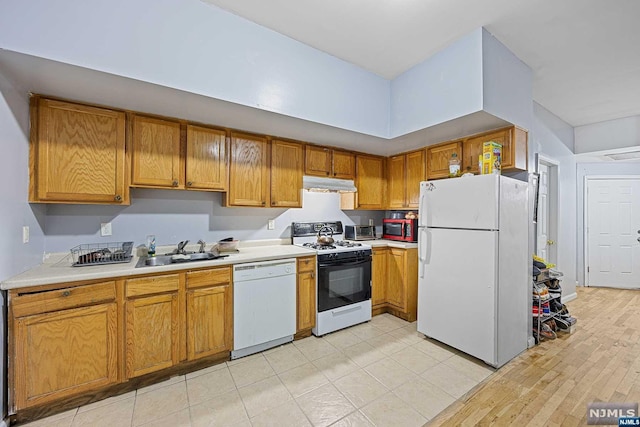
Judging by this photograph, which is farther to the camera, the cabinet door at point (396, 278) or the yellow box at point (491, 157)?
the cabinet door at point (396, 278)

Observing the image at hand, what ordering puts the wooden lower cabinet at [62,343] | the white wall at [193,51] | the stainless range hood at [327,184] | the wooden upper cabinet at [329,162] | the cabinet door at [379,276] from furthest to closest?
the cabinet door at [379,276] < the wooden upper cabinet at [329,162] < the stainless range hood at [327,184] < the wooden lower cabinet at [62,343] < the white wall at [193,51]

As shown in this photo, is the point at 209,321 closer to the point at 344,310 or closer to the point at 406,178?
the point at 344,310

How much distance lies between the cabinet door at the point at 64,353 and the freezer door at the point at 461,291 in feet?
9.09

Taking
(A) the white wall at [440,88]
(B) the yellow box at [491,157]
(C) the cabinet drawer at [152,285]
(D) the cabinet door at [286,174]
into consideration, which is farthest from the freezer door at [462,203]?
(C) the cabinet drawer at [152,285]

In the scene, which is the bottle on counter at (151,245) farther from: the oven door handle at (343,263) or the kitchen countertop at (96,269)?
the oven door handle at (343,263)

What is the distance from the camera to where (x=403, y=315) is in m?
3.39

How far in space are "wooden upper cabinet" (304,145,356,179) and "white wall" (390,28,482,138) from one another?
76cm

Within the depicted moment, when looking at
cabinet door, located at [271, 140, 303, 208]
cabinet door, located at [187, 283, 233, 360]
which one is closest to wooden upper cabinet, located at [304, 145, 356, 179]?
cabinet door, located at [271, 140, 303, 208]

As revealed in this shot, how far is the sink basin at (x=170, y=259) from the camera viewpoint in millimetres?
2170

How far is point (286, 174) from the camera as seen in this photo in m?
3.13

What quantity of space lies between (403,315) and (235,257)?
223 centimetres

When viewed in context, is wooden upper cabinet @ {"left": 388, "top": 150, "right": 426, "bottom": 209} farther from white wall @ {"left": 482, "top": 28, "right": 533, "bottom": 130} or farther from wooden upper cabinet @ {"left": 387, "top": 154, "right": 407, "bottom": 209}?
white wall @ {"left": 482, "top": 28, "right": 533, "bottom": 130}

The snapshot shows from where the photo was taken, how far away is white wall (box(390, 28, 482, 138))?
2.28 metres

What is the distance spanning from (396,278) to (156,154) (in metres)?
2.99
